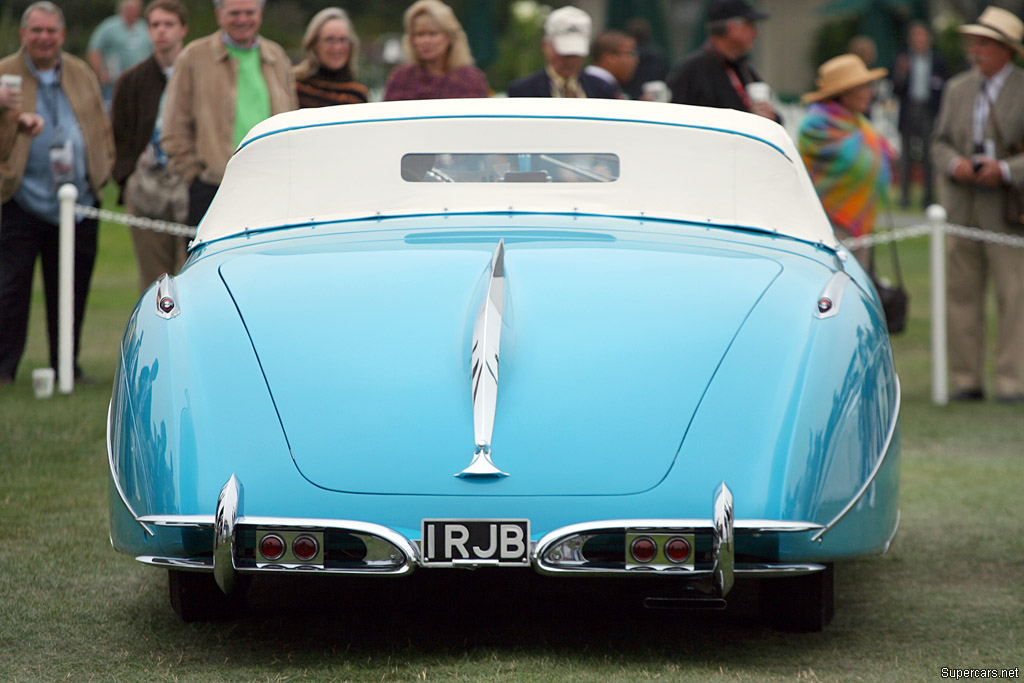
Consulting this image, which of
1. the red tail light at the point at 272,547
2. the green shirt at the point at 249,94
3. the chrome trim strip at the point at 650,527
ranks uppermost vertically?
the green shirt at the point at 249,94

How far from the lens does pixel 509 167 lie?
14.9ft

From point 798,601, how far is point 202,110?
4.63 m

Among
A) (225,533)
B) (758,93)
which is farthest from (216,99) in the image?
(225,533)

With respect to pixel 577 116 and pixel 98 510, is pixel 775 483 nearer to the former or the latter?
pixel 577 116

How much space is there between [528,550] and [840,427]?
2.73ft

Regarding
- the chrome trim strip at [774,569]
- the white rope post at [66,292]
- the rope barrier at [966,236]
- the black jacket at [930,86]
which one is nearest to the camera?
the chrome trim strip at [774,569]

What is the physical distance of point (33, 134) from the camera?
7832mm

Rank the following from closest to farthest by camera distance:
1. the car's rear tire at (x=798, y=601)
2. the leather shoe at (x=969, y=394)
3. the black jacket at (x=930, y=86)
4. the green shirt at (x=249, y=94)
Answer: the car's rear tire at (x=798, y=601)
the green shirt at (x=249, y=94)
the leather shoe at (x=969, y=394)
the black jacket at (x=930, y=86)

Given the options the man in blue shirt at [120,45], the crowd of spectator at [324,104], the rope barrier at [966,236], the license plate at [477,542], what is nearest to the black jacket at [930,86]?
the man in blue shirt at [120,45]

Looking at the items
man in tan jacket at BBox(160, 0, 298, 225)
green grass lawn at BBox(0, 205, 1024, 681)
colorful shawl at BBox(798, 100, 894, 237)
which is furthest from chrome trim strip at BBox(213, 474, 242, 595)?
colorful shawl at BBox(798, 100, 894, 237)

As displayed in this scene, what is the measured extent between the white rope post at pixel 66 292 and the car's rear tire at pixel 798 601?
16.3 ft

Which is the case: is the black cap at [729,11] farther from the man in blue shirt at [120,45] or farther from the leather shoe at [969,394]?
the man in blue shirt at [120,45]

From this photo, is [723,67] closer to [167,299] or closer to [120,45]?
[167,299]

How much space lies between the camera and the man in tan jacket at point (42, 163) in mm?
8008
